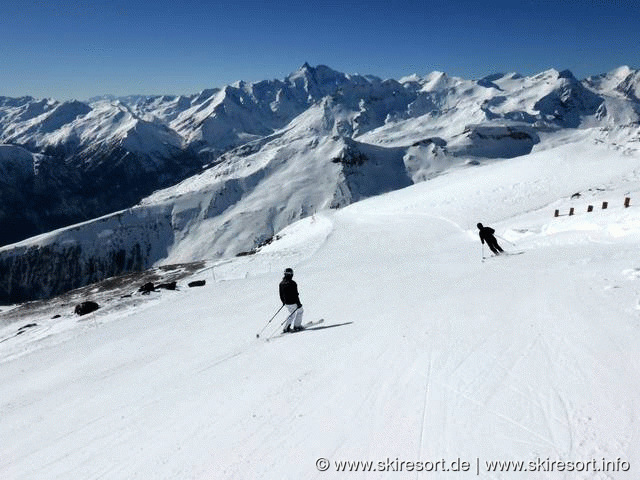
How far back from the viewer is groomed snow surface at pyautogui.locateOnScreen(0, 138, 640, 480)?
20.3ft

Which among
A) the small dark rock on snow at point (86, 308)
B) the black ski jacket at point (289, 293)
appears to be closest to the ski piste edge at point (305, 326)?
the black ski jacket at point (289, 293)

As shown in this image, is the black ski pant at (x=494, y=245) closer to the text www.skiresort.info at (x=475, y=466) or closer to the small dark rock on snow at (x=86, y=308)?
the text www.skiresort.info at (x=475, y=466)

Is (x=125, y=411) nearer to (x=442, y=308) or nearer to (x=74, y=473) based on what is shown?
(x=74, y=473)

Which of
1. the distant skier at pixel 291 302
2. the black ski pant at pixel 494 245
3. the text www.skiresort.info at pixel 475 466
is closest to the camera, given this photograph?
the text www.skiresort.info at pixel 475 466

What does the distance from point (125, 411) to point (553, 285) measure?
12.0 meters

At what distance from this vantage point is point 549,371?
7.71 meters

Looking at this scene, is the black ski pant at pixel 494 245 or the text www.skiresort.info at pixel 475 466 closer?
the text www.skiresort.info at pixel 475 466

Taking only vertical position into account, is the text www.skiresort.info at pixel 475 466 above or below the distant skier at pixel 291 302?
below
